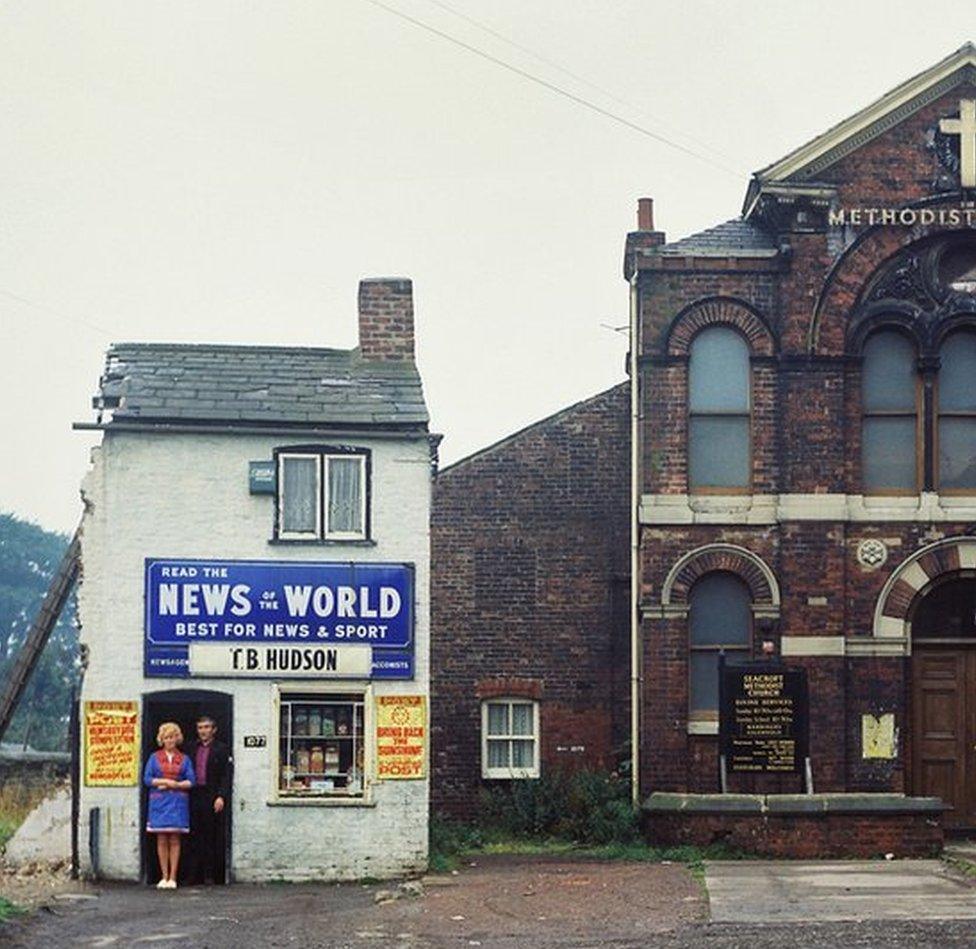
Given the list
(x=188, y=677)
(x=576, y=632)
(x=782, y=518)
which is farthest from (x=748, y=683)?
(x=188, y=677)

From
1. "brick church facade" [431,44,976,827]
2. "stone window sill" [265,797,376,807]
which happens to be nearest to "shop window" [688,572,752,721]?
"brick church facade" [431,44,976,827]

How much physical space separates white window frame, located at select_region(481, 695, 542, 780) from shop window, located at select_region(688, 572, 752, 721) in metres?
3.57

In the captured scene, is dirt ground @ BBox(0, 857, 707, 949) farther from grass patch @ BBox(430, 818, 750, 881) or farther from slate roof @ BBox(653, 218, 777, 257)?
slate roof @ BBox(653, 218, 777, 257)

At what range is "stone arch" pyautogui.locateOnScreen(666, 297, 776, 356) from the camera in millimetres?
28938

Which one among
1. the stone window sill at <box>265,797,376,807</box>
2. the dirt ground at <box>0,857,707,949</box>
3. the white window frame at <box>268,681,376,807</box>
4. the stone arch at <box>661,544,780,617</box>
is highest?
the stone arch at <box>661,544,780,617</box>

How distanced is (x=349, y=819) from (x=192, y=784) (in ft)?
6.15

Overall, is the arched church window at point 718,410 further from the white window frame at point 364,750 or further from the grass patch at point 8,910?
the grass patch at point 8,910

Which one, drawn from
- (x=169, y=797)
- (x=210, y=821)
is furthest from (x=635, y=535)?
(x=169, y=797)

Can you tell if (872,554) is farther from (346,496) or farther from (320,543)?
(320,543)

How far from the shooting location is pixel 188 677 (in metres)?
24.9

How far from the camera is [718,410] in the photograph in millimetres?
29125

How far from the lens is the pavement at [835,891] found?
65.2 feet

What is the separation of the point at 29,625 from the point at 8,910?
76.9m

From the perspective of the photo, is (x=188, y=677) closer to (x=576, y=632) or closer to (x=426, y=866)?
(x=426, y=866)
